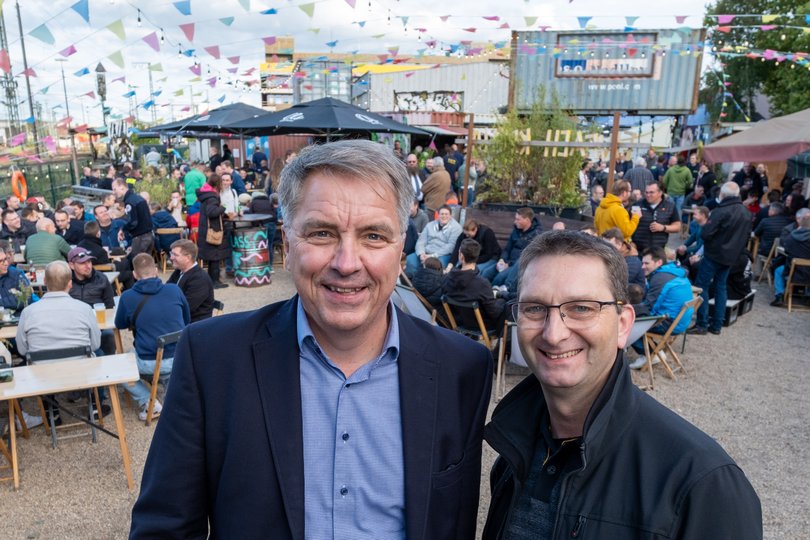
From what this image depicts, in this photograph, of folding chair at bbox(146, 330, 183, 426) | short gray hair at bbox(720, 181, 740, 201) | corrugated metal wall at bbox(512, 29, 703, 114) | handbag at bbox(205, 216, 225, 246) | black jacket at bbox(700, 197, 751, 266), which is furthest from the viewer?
corrugated metal wall at bbox(512, 29, 703, 114)

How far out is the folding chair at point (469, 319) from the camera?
17.5 ft

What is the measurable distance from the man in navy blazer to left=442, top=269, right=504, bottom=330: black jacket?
399cm

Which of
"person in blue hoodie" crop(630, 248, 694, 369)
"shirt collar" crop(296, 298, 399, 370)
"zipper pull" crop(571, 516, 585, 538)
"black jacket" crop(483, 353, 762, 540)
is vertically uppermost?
"shirt collar" crop(296, 298, 399, 370)

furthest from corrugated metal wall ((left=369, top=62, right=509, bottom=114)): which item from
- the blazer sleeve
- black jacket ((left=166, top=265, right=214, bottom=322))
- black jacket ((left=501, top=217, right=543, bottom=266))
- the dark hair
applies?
the blazer sleeve

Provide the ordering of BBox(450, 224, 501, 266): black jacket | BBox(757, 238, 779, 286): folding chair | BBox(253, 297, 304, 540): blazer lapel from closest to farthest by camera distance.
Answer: BBox(253, 297, 304, 540): blazer lapel < BBox(450, 224, 501, 266): black jacket < BBox(757, 238, 779, 286): folding chair

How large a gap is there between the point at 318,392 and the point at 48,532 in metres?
3.11

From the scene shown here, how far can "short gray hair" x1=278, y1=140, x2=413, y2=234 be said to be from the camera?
1316 mm

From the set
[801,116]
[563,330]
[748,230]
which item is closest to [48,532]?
[563,330]

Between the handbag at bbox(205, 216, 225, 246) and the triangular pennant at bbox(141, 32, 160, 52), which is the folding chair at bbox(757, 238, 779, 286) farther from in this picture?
the triangular pennant at bbox(141, 32, 160, 52)

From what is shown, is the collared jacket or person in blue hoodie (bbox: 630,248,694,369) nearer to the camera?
person in blue hoodie (bbox: 630,248,694,369)

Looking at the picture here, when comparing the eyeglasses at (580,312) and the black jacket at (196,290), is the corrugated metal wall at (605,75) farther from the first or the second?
the eyeglasses at (580,312)

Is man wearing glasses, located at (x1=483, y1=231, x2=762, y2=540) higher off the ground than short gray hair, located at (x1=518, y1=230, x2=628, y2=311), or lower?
lower

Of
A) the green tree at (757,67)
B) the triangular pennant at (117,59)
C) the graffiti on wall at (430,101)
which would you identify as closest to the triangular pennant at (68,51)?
the triangular pennant at (117,59)

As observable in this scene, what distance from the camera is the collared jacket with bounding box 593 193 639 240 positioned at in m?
6.85
